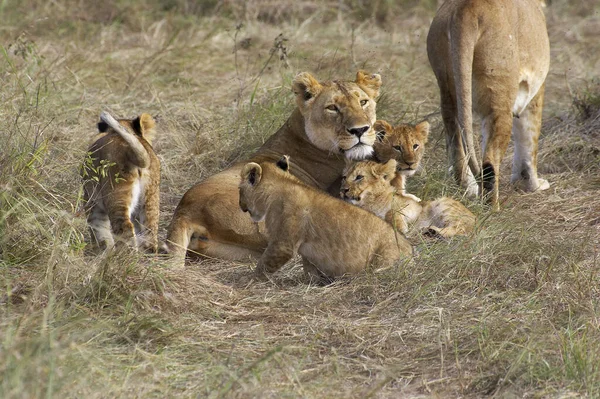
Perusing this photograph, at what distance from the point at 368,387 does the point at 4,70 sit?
4427mm

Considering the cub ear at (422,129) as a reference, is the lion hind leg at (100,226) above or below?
below

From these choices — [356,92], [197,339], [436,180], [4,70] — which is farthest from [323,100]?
[4,70]

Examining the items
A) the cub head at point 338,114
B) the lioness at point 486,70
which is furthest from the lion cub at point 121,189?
the lioness at point 486,70

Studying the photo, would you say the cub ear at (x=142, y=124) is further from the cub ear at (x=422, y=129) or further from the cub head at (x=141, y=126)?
the cub ear at (x=422, y=129)

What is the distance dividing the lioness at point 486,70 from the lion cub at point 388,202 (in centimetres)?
35

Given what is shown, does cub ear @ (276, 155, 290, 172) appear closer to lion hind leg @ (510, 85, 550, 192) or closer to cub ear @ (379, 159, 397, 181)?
cub ear @ (379, 159, 397, 181)

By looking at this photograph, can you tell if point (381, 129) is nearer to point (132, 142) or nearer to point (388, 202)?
point (388, 202)

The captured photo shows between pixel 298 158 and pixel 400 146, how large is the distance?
561mm

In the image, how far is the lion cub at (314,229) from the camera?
15.1 ft

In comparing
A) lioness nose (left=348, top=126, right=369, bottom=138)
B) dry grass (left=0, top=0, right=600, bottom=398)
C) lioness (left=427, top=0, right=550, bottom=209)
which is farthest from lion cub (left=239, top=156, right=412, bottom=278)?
lioness (left=427, top=0, right=550, bottom=209)

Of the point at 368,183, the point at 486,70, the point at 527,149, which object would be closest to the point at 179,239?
the point at 368,183

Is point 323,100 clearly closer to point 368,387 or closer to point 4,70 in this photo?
point 368,387

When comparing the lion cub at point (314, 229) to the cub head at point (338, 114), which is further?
the cub head at point (338, 114)

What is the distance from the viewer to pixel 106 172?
190 inches
